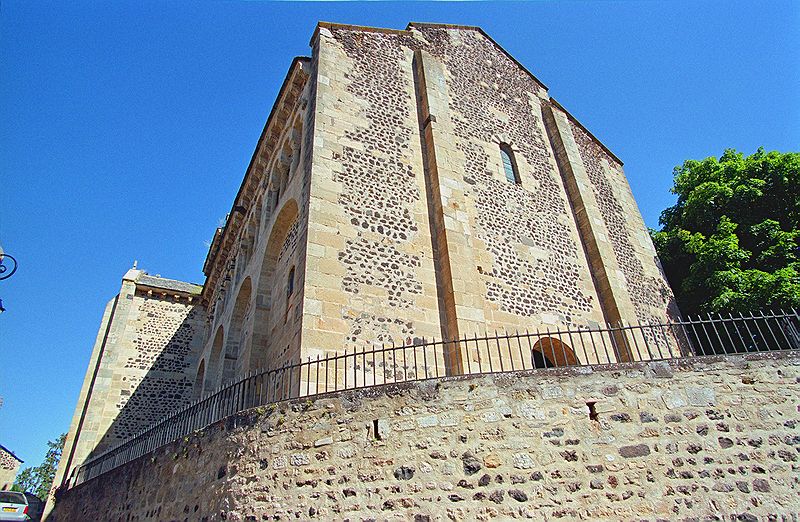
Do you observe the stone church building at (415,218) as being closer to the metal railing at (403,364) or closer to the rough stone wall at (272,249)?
the rough stone wall at (272,249)

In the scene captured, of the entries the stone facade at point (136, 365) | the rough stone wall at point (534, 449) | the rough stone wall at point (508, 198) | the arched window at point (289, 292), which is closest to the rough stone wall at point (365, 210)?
the rough stone wall at point (508, 198)

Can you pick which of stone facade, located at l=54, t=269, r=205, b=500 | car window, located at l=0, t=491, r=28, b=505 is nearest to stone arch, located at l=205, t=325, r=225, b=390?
stone facade, located at l=54, t=269, r=205, b=500

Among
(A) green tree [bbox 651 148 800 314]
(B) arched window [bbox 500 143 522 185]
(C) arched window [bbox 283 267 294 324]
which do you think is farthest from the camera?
(B) arched window [bbox 500 143 522 185]

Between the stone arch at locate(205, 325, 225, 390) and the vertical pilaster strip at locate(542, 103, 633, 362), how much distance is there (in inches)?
474

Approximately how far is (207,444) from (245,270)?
31.5 ft

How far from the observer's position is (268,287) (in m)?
13.0

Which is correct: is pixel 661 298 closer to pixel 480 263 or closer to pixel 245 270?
pixel 480 263

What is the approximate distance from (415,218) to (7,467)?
87.6 feet

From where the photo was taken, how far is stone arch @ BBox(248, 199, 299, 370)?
446 inches

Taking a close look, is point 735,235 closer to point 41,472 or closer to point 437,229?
point 437,229

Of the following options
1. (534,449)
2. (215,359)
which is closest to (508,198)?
(534,449)

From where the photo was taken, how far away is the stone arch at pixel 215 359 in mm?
16234

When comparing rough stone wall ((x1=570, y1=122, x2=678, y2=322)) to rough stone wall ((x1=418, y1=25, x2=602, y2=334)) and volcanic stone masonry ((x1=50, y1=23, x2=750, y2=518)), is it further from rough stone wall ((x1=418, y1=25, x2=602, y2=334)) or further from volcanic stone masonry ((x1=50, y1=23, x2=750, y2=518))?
rough stone wall ((x1=418, y1=25, x2=602, y2=334))

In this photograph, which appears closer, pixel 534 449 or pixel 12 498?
pixel 534 449
